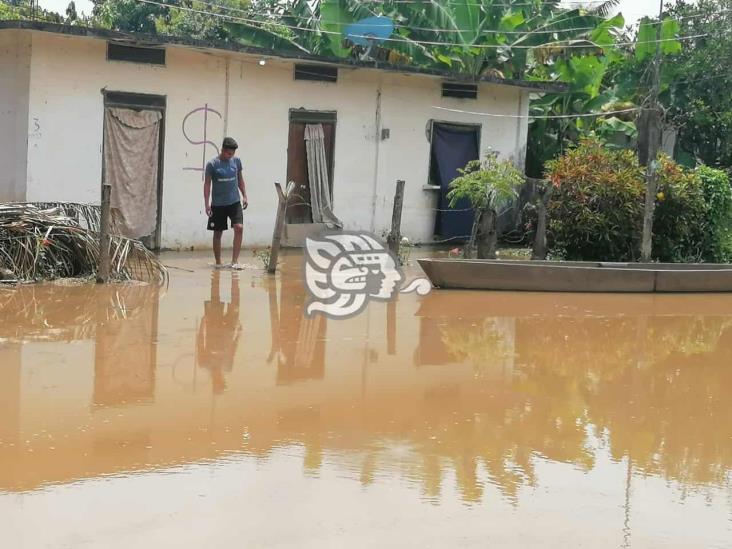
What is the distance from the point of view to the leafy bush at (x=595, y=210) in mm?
14352

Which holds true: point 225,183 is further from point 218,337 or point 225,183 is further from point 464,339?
point 464,339

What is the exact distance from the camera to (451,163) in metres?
18.0

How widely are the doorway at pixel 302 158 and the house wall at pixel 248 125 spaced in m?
0.12

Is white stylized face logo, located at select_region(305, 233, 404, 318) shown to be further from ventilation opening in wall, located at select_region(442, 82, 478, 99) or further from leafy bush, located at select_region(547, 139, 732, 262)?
ventilation opening in wall, located at select_region(442, 82, 478, 99)

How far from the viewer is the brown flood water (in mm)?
4797

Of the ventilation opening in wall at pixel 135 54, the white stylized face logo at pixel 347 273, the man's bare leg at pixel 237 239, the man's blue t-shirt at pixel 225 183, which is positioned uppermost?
the ventilation opening in wall at pixel 135 54

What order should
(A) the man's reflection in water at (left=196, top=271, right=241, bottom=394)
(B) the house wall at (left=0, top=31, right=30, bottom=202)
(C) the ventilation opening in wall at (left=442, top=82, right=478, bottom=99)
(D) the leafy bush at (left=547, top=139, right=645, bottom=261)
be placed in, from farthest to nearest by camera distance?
(C) the ventilation opening in wall at (left=442, top=82, right=478, bottom=99) → (D) the leafy bush at (left=547, top=139, right=645, bottom=261) → (B) the house wall at (left=0, top=31, right=30, bottom=202) → (A) the man's reflection in water at (left=196, top=271, right=241, bottom=394)

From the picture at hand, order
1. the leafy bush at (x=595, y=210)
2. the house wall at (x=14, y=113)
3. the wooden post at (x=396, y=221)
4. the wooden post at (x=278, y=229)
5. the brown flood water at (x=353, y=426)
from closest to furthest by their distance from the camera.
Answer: the brown flood water at (x=353, y=426) < the wooden post at (x=278, y=229) < the wooden post at (x=396, y=221) < the house wall at (x=14, y=113) < the leafy bush at (x=595, y=210)

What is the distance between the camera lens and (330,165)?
16438 millimetres

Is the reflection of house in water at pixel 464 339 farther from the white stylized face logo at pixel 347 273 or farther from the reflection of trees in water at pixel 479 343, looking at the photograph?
the white stylized face logo at pixel 347 273

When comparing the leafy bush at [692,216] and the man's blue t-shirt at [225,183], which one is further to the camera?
the leafy bush at [692,216]

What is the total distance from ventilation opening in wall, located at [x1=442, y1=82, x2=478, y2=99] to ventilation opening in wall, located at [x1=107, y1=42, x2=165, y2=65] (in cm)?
530

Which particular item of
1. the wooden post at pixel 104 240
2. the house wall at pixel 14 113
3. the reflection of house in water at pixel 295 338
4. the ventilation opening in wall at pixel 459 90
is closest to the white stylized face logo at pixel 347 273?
the reflection of house in water at pixel 295 338

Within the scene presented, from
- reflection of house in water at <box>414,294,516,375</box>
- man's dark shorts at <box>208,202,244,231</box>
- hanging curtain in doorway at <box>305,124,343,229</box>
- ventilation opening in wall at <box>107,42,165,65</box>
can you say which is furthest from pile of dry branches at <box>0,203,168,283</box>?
hanging curtain in doorway at <box>305,124,343,229</box>
